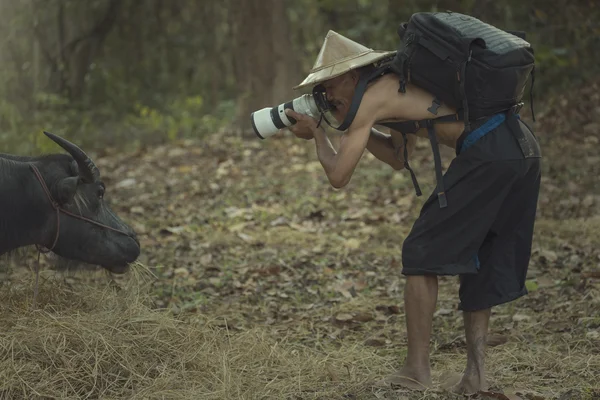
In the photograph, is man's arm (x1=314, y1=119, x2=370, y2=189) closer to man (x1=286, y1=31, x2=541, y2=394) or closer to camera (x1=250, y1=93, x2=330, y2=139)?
man (x1=286, y1=31, x2=541, y2=394)

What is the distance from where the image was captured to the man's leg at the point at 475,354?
14.4ft

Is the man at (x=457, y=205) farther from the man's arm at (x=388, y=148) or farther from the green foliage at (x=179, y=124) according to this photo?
the green foliage at (x=179, y=124)

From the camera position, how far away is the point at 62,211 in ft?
16.1

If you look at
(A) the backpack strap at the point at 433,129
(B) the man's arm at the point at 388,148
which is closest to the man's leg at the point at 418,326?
(A) the backpack strap at the point at 433,129

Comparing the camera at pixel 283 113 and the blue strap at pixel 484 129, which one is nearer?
the blue strap at pixel 484 129

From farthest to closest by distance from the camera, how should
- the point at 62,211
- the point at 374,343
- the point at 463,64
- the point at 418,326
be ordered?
the point at 374,343
the point at 62,211
the point at 418,326
the point at 463,64

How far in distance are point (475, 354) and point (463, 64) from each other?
55.1 inches

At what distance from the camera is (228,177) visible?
10.6 m

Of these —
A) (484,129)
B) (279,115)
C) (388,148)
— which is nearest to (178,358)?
(279,115)

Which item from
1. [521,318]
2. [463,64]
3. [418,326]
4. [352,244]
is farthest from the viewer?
[352,244]

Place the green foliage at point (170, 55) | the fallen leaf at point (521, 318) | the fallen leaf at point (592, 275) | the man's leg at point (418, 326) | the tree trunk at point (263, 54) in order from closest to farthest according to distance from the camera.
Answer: the man's leg at point (418, 326) → the fallen leaf at point (521, 318) → the fallen leaf at point (592, 275) → the green foliage at point (170, 55) → the tree trunk at point (263, 54)

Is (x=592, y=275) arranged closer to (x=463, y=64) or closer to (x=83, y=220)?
(x=463, y=64)

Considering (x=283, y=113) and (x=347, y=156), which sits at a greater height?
(x=283, y=113)

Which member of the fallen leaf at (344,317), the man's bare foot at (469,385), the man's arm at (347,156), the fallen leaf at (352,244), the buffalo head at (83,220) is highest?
the man's arm at (347,156)
